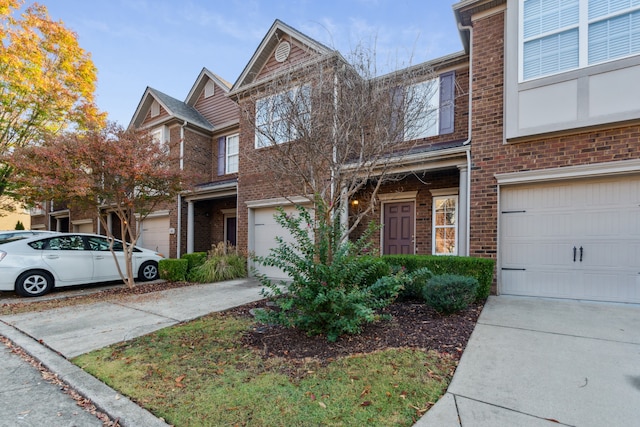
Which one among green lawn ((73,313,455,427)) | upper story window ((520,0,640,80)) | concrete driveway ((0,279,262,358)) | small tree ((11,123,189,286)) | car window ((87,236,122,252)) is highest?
upper story window ((520,0,640,80))

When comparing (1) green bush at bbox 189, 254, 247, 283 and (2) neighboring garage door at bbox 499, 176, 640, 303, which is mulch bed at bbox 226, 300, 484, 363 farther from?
(1) green bush at bbox 189, 254, 247, 283

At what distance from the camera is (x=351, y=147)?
15.9 ft

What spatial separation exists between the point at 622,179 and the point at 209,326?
7184 millimetres

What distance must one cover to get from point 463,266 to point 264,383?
414 centimetres

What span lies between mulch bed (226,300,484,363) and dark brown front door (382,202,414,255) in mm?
4091

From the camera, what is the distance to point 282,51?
32.4 ft

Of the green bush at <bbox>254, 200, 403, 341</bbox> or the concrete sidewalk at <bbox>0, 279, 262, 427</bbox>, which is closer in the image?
→ the concrete sidewalk at <bbox>0, 279, 262, 427</bbox>

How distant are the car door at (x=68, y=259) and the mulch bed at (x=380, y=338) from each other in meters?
5.82

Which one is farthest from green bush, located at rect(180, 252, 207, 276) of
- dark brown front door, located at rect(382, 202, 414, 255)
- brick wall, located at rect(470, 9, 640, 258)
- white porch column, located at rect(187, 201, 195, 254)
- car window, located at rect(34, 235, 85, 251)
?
brick wall, located at rect(470, 9, 640, 258)

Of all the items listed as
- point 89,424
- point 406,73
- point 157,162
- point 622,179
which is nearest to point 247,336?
point 89,424

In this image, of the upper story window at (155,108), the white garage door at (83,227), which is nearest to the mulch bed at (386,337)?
the upper story window at (155,108)

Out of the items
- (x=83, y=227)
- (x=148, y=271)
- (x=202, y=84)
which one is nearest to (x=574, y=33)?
(x=148, y=271)

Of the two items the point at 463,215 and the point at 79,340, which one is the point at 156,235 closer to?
the point at 79,340

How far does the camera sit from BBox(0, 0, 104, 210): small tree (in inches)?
395
